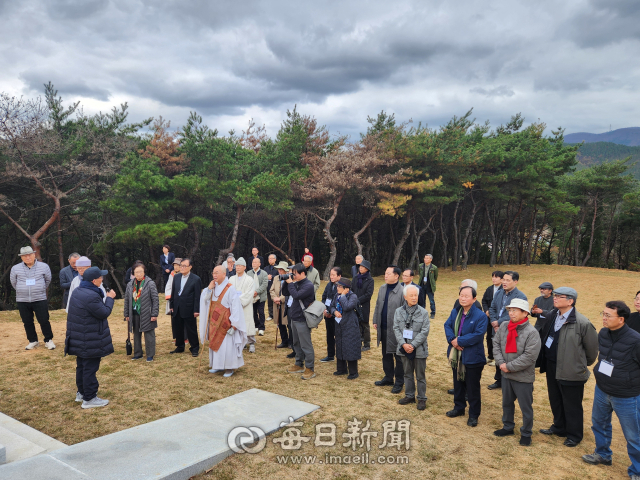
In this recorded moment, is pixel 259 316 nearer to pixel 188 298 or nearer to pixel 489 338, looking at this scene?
pixel 188 298

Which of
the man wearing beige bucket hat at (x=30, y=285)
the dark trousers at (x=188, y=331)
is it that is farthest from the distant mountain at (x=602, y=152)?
the man wearing beige bucket hat at (x=30, y=285)

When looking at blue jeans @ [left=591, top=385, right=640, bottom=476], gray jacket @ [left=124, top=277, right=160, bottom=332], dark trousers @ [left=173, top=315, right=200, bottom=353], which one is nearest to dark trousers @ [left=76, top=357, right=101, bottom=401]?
gray jacket @ [left=124, top=277, right=160, bottom=332]

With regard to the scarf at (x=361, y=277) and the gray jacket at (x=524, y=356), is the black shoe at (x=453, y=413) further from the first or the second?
the scarf at (x=361, y=277)

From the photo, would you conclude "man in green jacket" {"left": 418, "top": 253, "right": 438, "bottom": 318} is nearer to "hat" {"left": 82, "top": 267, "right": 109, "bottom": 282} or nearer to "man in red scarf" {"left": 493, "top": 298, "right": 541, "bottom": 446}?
"man in red scarf" {"left": 493, "top": 298, "right": 541, "bottom": 446}

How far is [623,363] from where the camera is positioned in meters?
3.57

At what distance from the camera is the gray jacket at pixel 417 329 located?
4820 mm

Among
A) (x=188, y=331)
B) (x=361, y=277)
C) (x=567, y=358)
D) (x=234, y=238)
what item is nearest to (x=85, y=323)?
(x=188, y=331)

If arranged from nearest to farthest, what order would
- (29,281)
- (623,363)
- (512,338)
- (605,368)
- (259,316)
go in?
(623,363), (605,368), (512,338), (29,281), (259,316)

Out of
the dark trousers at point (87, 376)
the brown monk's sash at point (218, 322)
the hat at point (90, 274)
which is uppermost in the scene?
the hat at point (90, 274)

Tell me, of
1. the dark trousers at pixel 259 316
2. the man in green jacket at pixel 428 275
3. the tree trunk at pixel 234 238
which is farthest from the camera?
the tree trunk at pixel 234 238

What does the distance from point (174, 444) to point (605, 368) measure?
160 inches

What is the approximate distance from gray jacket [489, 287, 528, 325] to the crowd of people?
17 mm

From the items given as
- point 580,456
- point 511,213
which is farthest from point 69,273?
point 511,213

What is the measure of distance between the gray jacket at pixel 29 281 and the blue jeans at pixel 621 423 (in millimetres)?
8297
